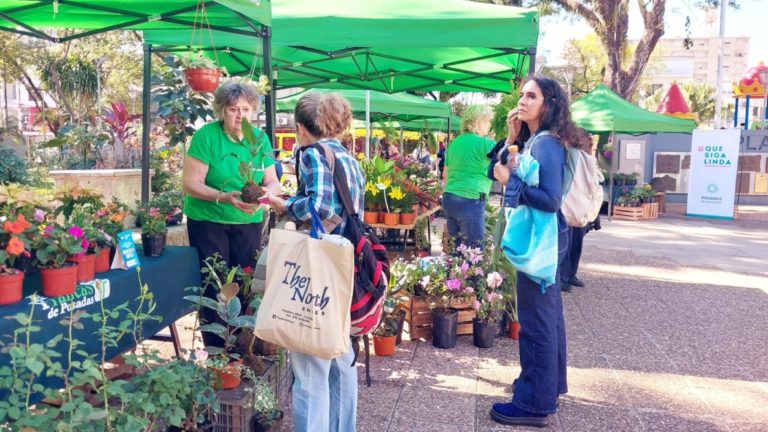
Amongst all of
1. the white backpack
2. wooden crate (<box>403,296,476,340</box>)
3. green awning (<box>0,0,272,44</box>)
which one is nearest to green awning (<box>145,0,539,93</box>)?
green awning (<box>0,0,272,44</box>)

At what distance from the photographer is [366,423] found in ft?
10.6

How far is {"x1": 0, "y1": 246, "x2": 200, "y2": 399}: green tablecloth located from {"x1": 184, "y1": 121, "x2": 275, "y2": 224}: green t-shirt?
0.92 feet

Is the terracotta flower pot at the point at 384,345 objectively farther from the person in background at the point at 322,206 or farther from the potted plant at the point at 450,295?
the person in background at the point at 322,206

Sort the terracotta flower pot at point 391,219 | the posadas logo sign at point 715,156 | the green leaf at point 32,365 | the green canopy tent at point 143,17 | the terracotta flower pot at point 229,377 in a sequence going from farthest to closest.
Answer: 1. the posadas logo sign at point 715,156
2. the terracotta flower pot at point 391,219
3. the green canopy tent at point 143,17
4. the terracotta flower pot at point 229,377
5. the green leaf at point 32,365

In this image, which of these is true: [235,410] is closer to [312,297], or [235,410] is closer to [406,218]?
[312,297]

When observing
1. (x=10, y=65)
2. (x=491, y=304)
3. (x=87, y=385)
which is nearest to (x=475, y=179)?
(x=491, y=304)

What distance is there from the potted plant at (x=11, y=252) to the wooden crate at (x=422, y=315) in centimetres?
270

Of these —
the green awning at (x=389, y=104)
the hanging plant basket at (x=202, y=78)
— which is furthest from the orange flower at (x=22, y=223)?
the green awning at (x=389, y=104)

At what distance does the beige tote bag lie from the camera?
7.25ft

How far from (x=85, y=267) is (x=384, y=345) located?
212 cm

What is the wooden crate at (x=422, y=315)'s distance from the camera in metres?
4.52

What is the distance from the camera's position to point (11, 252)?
7.05 feet

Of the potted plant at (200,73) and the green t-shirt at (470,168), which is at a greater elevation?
the potted plant at (200,73)

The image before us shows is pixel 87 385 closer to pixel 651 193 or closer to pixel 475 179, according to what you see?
pixel 475 179
